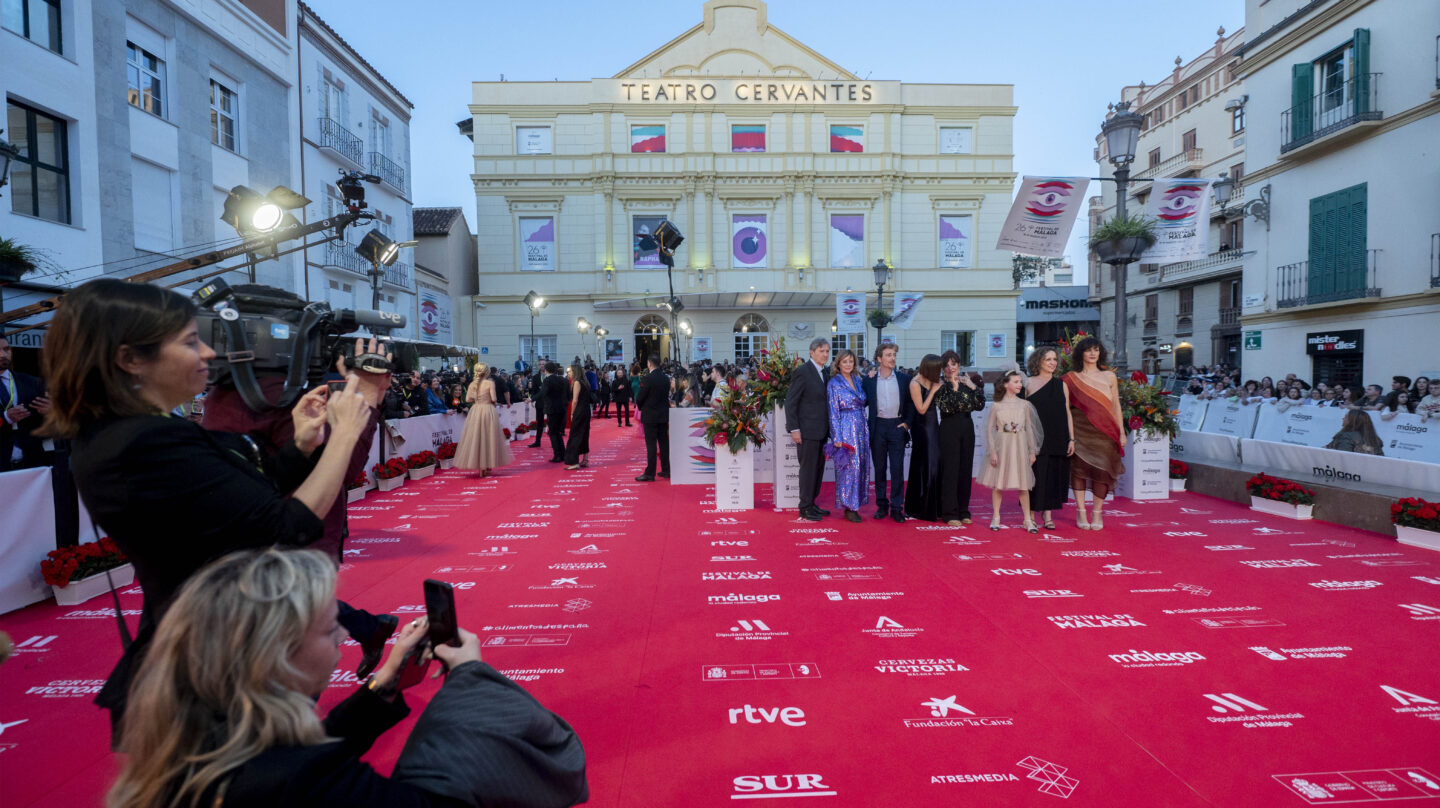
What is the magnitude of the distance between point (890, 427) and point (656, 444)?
14.4 ft

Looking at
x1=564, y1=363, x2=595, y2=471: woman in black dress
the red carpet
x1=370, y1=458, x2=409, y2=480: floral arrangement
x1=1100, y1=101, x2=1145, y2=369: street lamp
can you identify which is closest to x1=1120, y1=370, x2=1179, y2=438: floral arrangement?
x1=1100, y1=101, x2=1145, y2=369: street lamp

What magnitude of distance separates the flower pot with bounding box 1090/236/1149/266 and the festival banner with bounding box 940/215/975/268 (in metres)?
21.7

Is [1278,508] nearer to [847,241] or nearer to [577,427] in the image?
[577,427]

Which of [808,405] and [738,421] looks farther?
[738,421]

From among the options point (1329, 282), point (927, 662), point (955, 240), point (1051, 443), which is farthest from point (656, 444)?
point (955, 240)

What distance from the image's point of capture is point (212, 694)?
3.72ft

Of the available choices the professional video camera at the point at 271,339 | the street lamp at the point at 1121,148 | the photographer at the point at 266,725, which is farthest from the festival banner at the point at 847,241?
the photographer at the point at 266,725

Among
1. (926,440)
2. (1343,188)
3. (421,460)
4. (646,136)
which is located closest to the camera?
(926,440)

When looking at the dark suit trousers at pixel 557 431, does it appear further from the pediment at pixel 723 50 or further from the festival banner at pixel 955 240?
the festival banner at pixel 955 240

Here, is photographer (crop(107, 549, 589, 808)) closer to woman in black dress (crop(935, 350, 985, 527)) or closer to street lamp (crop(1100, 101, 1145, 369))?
woman in black dress (crop(935, 350, 985, 527))

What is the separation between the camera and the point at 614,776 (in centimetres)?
A: 272

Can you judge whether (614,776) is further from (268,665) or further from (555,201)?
(555,201)

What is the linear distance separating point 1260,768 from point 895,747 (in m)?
1.37

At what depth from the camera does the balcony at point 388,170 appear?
22.4 metres
